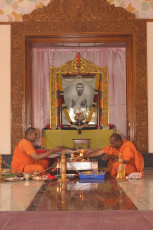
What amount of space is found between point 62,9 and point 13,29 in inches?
42.2

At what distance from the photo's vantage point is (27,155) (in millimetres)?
5879

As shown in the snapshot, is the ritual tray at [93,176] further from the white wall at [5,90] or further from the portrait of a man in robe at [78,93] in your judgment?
the portrait of a man in robe at [78,93]

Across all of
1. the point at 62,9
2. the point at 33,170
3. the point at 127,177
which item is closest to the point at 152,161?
the point at 127,177

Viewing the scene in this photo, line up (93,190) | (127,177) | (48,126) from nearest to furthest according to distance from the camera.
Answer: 1. (93,190)
2. (127,177)
3. (48,126)

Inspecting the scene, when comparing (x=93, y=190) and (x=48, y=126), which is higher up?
(x=48, y=126)

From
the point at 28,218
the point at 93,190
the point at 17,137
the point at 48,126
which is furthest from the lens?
the point at 48,126

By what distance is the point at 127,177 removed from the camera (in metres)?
5.42

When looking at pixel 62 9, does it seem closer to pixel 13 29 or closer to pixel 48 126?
pixel 13 29

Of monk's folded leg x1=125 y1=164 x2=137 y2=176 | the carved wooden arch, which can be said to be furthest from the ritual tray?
the carved wooden arch

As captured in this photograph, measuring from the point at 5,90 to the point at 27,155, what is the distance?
176cm

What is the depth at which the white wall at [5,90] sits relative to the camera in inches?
275

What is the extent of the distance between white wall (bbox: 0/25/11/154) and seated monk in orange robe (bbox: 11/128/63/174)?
3.90ft

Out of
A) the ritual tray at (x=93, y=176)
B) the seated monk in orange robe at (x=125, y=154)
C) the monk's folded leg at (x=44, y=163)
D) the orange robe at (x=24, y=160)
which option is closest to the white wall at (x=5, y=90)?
the monk's folded leg at (x=44, y=163)

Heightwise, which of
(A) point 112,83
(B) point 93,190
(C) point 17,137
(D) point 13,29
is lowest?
(B) point 93,190
